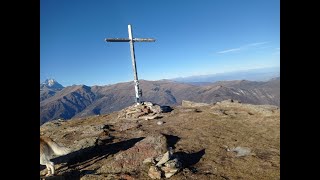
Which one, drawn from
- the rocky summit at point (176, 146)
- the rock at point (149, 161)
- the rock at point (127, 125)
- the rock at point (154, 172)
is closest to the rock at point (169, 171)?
the rocky summit at point (176, 146)

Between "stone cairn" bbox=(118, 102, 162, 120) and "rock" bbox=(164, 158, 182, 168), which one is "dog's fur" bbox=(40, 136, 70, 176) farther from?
"stone cairn" bbox=(118, 102, 162, 120)

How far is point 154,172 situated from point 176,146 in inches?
200

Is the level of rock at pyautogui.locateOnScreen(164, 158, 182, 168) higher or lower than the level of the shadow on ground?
higher

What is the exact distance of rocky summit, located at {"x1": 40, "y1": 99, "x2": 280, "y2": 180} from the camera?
1423cm

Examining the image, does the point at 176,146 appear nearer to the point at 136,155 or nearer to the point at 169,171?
the point at 136,155

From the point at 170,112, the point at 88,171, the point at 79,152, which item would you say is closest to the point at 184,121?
the point at 170,112

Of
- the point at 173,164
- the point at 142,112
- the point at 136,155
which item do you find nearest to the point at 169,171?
the point at 173,164

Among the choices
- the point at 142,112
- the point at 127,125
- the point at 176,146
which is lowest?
the point at 176,146

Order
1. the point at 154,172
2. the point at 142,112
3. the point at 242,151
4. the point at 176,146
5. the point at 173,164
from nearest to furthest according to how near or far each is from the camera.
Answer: the point at 154,172 < the point at 173,164 < the point at 242,151 < the point at 176,146 < the point at 142,112

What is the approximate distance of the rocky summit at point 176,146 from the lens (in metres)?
14.2

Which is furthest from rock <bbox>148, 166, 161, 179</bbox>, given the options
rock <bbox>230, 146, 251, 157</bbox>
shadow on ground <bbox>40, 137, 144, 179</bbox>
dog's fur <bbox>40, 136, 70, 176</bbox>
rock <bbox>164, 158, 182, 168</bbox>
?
rock <bbox>230, 146, 251, 157</bbox>

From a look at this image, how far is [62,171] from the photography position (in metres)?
15.1

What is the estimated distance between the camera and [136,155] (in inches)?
639
